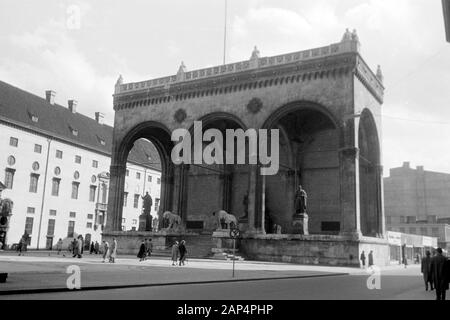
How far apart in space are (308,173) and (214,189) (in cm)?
853

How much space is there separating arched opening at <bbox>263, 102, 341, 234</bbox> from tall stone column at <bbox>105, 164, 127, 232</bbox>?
1244cm

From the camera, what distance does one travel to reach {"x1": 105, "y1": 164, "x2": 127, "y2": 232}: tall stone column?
40097mm

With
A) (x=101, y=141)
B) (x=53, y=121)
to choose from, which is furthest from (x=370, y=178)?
(x=101, y=141)

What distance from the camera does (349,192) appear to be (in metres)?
30.6

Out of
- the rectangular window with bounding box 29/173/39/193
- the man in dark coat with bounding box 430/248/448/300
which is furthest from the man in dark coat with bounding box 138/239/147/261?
the rectangular window with bounding box 29/173/39/193

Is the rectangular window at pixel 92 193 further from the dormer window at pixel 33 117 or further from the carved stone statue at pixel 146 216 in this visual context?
the carved stone statue at pixel 146 216

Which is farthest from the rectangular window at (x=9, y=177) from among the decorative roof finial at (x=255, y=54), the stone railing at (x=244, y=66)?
the decorative roof finial at (x=255, y=54)

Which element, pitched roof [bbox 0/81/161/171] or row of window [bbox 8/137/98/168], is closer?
row of window [bbox 8/137/98/168]

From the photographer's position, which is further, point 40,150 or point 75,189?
point 75,189

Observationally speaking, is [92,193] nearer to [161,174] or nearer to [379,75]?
[161,174]

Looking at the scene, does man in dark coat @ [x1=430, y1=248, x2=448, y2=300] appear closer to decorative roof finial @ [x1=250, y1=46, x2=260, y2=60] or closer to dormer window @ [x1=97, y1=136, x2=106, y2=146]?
decorative roof finial @ [x1=250, y1=46, x2=260, y2=60]

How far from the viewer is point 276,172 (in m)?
38.4
